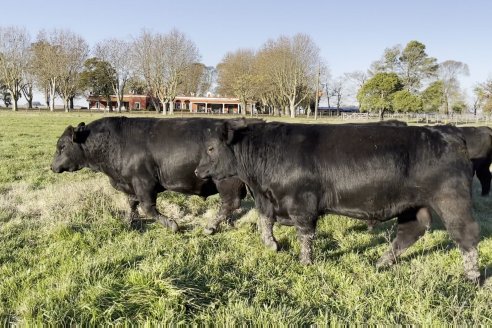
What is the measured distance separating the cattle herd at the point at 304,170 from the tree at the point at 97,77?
2682 inches

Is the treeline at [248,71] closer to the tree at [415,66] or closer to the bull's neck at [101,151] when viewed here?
the tree at [415,66]

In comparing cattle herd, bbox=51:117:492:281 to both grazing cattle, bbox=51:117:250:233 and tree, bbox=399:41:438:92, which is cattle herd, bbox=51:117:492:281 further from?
tree, bbox=399:41:438:92

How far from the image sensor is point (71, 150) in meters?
7.07

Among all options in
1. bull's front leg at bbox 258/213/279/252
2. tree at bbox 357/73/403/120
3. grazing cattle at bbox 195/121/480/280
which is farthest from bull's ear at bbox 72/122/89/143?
tree at bbox 357/73/403/120

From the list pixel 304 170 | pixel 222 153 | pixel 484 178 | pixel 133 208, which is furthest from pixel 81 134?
pixel 484 178

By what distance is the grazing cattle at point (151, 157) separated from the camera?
6461 millimetres

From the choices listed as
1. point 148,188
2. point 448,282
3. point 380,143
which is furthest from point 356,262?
point 148,188

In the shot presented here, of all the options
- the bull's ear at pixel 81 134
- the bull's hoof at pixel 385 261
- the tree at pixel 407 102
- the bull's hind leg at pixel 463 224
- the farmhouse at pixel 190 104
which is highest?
the farmhouse at pixel 190 104

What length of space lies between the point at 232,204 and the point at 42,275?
2.96 m

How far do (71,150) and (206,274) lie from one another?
4.06 meters

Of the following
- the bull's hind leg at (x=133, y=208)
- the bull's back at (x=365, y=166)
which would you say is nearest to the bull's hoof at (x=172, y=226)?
the bull's hind leg at (x=133, y=208)

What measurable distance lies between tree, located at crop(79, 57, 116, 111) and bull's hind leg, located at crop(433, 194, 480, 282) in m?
71.6

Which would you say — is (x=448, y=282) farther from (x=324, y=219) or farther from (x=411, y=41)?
(x=411, y=41)

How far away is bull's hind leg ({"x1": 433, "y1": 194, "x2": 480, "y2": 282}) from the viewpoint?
14.3 feet
